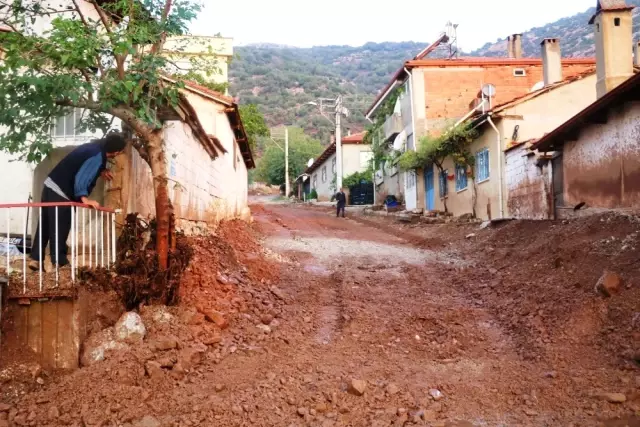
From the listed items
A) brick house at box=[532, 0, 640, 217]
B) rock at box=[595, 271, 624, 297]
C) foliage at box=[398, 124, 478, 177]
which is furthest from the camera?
foliage at box=[398, 124, 478, 177]

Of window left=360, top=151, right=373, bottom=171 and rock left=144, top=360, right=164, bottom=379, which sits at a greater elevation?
window left=360, top=151, right=373, bottom=171

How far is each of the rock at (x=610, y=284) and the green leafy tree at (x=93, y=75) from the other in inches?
209

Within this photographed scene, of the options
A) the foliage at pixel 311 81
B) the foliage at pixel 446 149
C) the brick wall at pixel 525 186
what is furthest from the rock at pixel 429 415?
the foliage at pixel 311 81

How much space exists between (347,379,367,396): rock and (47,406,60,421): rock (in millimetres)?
2532

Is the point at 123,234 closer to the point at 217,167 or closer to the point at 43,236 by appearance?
the point at 43,236

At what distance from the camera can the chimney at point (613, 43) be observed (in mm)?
13273

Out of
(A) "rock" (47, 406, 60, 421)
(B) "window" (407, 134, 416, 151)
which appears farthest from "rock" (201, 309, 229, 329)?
(B) "window" (407, 134, 416, 151)

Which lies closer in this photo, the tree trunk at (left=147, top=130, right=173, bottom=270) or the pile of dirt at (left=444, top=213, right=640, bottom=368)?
the tree trunk at (left=147, top=130, right=173, bottom=270)

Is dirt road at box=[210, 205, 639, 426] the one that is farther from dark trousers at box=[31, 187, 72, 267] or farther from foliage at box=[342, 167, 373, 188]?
foliage at box=[342, 167, 373, 188]

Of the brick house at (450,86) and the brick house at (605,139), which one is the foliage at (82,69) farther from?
the brick house at (450,86)

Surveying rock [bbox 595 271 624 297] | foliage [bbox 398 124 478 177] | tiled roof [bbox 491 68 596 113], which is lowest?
rock [bbox 595 271 624 297]

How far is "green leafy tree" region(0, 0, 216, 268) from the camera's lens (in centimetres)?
551

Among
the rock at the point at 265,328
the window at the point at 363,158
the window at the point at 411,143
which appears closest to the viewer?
the rock at the point at 265,328

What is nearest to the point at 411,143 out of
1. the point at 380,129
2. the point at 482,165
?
the point at 380,129
